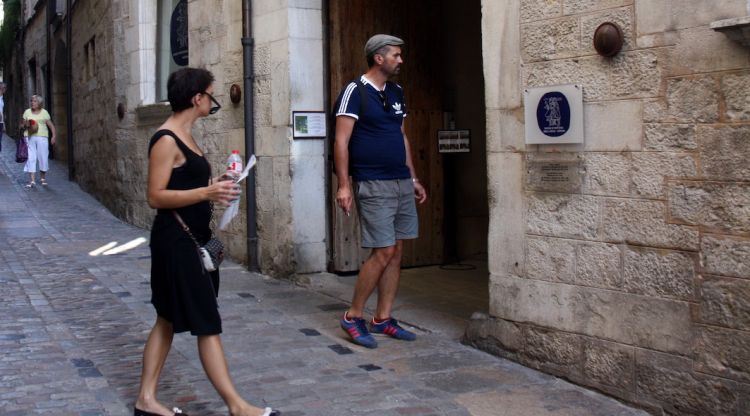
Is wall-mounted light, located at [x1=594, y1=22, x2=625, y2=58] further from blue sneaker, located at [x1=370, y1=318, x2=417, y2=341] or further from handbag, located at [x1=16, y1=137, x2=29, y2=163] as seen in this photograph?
handbag, located at [x1=16, y1=137, x2=29, y2=163]

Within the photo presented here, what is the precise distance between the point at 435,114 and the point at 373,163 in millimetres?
2814

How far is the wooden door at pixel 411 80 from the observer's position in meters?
7.97

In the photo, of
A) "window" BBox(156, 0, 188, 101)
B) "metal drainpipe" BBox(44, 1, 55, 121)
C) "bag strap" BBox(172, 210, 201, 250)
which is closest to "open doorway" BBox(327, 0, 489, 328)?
"window" BBox(156, 0, 188, 101)

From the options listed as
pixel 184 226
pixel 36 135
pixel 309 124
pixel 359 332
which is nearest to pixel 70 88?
pixel 36 135

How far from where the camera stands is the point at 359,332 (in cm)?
575

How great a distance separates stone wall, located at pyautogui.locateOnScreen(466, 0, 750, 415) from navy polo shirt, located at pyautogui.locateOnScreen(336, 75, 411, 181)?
0.68 metres

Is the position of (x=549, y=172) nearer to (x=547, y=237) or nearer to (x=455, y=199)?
(x=547, y=237)

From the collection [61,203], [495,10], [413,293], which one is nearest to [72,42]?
[61,203]

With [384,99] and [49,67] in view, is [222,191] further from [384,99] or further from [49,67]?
[49,67]

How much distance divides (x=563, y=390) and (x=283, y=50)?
164 inches

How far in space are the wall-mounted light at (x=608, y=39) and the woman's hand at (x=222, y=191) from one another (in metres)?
1.92

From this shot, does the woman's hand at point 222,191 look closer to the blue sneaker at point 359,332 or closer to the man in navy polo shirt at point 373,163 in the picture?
the man in navy polo shirt at point 373,163

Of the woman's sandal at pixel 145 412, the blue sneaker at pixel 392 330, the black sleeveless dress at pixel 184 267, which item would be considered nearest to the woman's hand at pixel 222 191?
the black sleeveless dress at pixel 184 267

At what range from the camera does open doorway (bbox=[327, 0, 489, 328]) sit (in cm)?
798
